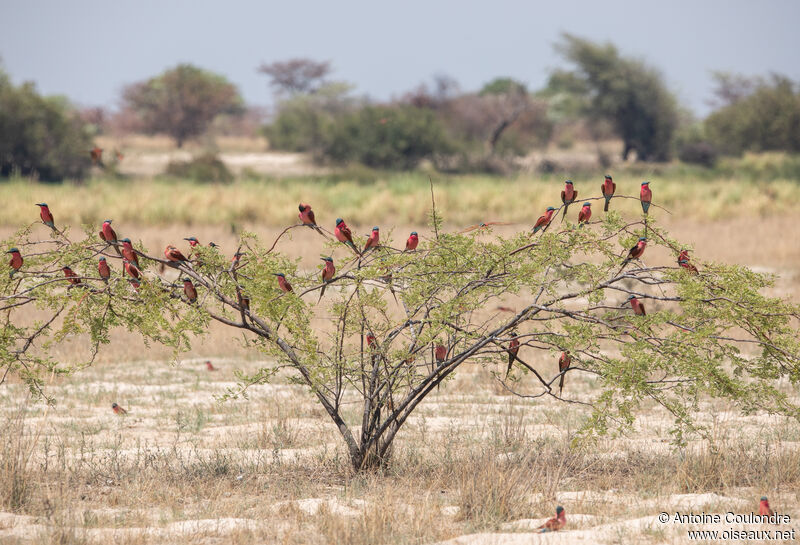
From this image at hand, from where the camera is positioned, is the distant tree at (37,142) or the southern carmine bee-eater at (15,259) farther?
the distant tree at (37,142)

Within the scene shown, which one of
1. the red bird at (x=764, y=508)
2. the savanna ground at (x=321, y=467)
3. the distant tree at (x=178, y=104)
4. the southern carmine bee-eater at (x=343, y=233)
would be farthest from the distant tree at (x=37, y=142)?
the red bird at (x=764, y=508)

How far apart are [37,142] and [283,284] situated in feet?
105

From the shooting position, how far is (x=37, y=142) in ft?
A: 114

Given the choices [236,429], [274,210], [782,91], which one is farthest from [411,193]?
[782,91]

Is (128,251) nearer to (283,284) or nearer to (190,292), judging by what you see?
(190,292)

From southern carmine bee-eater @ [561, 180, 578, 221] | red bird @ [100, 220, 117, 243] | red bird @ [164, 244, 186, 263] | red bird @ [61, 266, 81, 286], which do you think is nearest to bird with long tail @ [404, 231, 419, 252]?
southern carmine bee-eater @ [561, 180, 578, 221]

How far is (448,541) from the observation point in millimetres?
5121

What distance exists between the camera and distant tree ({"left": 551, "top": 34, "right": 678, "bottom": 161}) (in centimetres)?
5212

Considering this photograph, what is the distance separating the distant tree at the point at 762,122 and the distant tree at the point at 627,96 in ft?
8.99

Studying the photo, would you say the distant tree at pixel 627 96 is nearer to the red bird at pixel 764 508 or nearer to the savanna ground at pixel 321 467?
the savanna ground at pixel 321 467

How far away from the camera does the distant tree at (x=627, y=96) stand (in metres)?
52.1

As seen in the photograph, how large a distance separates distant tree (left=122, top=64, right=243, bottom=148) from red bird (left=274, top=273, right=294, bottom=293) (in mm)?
50041

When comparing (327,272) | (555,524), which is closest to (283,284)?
(327,272)

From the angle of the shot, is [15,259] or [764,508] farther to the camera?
[15,259]
